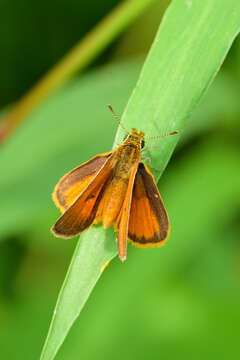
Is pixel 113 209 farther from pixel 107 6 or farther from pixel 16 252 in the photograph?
pixel 107 6

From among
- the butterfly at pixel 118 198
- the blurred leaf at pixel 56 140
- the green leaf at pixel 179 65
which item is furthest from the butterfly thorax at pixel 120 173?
the blurred leaf at pixel 56 140

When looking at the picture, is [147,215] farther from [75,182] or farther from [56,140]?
[56,140]

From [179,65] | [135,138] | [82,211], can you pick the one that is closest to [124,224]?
[82,211]

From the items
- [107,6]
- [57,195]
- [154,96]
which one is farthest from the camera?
[107,6]

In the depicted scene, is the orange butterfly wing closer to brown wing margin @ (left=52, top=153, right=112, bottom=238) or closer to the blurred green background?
brown wing margin @ (left=52, top=153, right=112, bottom=238)

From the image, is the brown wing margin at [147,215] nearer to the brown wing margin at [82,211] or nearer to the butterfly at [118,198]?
the butterfly at [118,198]

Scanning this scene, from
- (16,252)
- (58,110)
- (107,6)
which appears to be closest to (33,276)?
(16,252)
